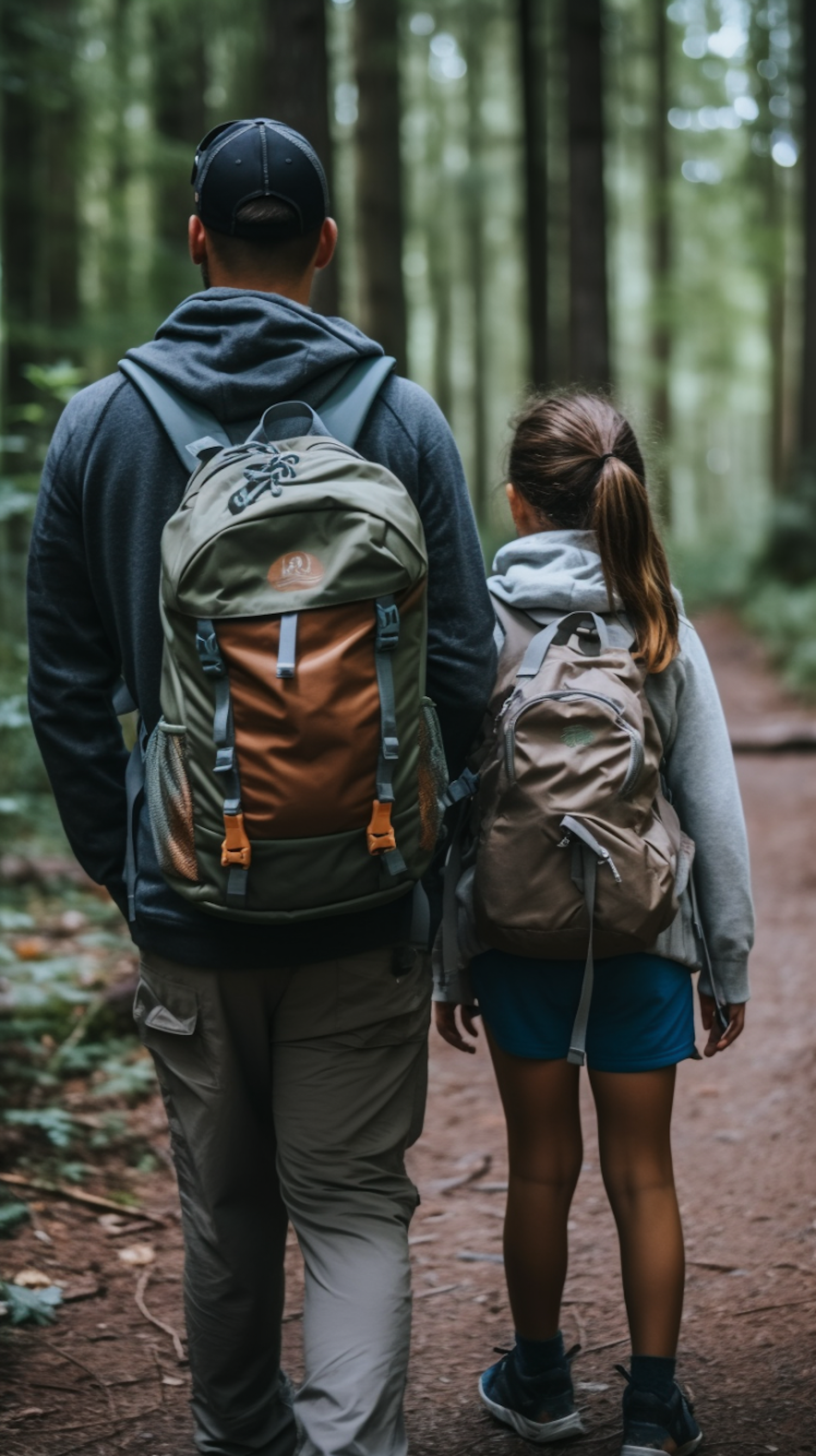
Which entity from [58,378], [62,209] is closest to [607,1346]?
[58,378]

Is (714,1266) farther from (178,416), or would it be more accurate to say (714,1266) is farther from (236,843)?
(178,416)

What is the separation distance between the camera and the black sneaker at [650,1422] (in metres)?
2.67

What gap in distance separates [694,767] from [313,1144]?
103cm

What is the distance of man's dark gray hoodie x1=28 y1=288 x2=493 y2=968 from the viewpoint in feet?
7.59

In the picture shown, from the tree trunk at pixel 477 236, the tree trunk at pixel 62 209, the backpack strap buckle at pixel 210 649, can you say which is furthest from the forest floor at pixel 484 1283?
the tree trunk at pixel 477 236

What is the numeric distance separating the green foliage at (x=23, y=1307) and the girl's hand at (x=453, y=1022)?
1.28m

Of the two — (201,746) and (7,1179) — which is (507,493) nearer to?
(201,746)

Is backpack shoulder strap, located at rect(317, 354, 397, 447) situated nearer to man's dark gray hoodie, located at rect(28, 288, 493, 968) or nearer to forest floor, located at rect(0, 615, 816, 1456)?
man's dark gray hoodie, located at rect(28, 288, 493, 968)

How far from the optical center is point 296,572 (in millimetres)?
2064

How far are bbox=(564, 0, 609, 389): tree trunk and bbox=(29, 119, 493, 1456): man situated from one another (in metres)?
10.9

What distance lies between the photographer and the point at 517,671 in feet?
8.59

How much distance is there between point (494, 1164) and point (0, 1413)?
2.00 m

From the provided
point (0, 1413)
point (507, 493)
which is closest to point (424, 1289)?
point (0, 1413)

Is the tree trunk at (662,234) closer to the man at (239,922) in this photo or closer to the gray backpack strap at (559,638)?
the gray backpack strap at (559,638)
